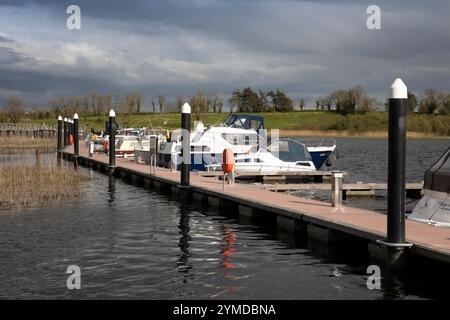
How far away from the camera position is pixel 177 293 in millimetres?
10562

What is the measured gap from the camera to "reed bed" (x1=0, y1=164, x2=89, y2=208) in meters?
21.6

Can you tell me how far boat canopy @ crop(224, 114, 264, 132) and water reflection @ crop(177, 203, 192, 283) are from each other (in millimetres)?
15780

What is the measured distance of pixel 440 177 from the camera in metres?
16.1

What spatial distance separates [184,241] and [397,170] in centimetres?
590

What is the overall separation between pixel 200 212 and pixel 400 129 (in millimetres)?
10168

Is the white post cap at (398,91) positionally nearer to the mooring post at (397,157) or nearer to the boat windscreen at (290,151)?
the mooring post at (397,157)

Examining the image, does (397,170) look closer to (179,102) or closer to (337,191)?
(337,191)

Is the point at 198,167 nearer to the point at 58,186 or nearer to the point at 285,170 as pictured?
the point at 285,170

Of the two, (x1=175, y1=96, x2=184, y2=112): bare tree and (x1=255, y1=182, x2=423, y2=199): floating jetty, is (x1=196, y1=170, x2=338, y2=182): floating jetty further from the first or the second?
(x1=175, y1=96, x2=184, y2=112): bare tree

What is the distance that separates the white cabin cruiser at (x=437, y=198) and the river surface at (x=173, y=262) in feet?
10.3

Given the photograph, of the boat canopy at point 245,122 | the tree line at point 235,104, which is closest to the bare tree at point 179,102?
the tree line at point 235,104

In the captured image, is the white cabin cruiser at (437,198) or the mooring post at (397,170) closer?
the mooring post at (397,170)

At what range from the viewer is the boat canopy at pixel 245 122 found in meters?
37.2
